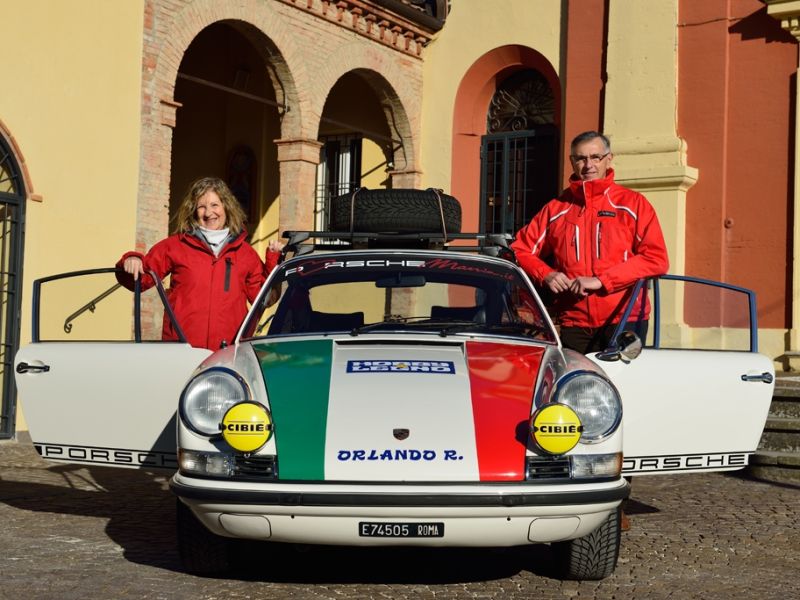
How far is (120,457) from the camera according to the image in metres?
4.99

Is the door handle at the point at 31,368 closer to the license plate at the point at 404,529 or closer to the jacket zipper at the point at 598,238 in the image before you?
the license plate at the point at 404,529

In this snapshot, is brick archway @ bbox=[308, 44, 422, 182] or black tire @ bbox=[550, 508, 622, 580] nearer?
black tire @ bbox=[550, 508, 622, 580]

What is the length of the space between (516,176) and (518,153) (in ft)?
1.10

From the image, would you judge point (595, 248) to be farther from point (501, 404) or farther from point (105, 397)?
point (105, 397)

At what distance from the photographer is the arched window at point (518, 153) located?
16.2 metres

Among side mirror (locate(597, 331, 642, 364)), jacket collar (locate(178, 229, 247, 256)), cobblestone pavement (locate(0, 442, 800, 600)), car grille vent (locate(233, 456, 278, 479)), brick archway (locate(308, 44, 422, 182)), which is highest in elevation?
brick archway (locate(308, 44, 422, 182))

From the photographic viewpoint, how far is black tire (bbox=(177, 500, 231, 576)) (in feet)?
14.9

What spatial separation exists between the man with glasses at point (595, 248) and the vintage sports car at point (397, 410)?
16 cm

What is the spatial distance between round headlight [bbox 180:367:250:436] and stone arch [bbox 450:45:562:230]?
1245 centimetres

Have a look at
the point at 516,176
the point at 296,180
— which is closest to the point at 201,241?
the point at 296,180

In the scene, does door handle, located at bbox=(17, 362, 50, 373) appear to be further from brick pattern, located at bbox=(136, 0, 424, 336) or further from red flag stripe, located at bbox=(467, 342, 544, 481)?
brick pattern, located at bbox=(136, 0, 424, 336)

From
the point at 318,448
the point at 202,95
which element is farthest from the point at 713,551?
the point at 202,95

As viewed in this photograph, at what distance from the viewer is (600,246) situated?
18.9 feet

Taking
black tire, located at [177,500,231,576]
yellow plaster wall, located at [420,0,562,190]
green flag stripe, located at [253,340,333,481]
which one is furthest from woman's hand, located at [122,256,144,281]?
yellow plaster wall, located at [420,0,562,190]
